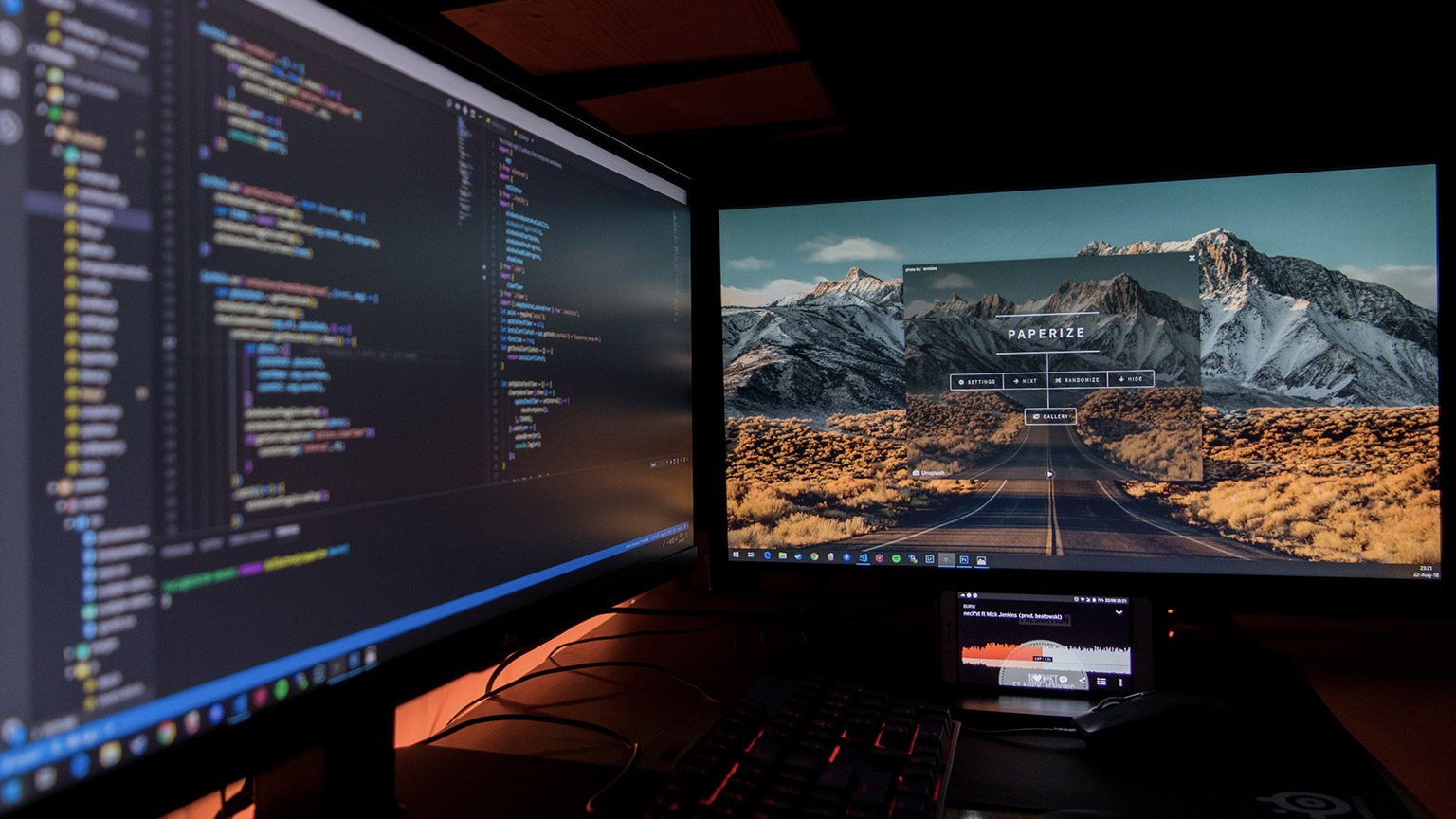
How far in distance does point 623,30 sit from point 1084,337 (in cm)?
61

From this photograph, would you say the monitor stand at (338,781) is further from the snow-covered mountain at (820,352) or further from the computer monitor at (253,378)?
the snow-covered mountain at (820,352)

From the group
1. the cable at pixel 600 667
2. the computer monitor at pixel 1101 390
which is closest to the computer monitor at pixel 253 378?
the cable at pixel 600 667

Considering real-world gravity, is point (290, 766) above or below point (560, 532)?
below

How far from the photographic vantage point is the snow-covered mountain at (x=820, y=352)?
33.5 inches

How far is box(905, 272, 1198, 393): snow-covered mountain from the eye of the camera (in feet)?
2.60

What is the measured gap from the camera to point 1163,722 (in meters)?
0.63

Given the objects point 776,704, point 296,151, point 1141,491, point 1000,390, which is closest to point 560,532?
point 776,704

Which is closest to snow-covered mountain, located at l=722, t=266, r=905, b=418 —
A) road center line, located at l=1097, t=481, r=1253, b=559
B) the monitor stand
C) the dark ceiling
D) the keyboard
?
the dark ceiling

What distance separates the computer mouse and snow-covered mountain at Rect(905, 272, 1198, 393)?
1.06 feet

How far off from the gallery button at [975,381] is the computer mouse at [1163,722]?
33 centimetres

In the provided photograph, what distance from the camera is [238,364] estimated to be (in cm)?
38

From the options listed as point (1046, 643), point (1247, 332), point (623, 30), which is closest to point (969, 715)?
point (1046, 643)

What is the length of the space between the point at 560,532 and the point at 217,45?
0.41 meters

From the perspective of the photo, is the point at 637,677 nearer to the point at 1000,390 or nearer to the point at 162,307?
the point at 1000,390
